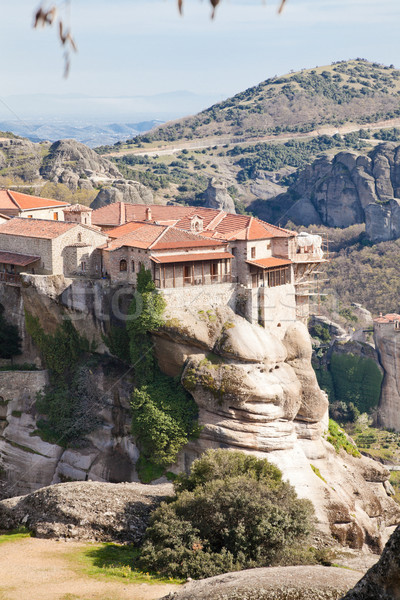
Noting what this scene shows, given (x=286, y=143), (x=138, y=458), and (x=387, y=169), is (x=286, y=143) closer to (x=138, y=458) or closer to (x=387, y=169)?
(x=387, y=169)

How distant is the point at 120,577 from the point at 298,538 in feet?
21.8

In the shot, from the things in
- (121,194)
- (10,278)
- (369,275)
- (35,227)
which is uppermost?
Result: (121,194)

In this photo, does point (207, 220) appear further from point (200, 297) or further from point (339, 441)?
point (339, 441)

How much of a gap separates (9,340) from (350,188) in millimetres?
106542

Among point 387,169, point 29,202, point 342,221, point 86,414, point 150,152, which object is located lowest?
point 86,414

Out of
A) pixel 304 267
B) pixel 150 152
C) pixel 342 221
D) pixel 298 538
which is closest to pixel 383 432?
pixel 304 267

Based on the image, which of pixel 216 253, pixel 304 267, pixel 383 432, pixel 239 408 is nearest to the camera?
pixel 239 408

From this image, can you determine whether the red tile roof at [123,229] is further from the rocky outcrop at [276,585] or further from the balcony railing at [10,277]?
the rocky outcrop at [276,585]

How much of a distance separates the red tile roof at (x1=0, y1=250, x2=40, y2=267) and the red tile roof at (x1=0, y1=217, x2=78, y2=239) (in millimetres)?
1222

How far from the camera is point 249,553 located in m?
26.7

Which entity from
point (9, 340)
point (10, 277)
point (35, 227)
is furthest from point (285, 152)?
point (9, 340)

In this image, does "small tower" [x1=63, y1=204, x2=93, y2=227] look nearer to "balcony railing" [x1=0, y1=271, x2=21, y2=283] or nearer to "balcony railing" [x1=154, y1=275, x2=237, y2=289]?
"balcony railing" [x1=0, y1=271, x2=21, y2=283]

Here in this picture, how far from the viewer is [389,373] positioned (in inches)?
3260

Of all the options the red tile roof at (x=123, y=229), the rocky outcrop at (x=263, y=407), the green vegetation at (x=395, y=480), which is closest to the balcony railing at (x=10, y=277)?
the red tile roof at (x=123, y=229)
